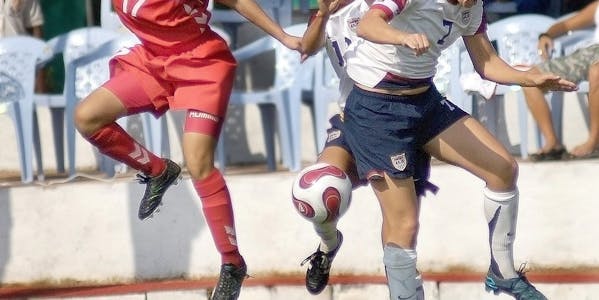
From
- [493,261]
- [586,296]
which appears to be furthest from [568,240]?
[493,261]

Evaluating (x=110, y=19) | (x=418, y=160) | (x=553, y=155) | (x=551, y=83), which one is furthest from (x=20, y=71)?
(x=551, y=83)

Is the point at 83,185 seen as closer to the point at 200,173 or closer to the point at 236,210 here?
the point at 236,210

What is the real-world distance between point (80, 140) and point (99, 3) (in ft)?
4.28

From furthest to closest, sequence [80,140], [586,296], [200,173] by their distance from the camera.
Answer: [80,140], [586,296], [200,173]

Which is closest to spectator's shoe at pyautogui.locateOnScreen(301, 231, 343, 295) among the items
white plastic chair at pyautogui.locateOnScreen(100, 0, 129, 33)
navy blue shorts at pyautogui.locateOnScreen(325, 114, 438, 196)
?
navy blue shorts at pyautogui.locateOnScreen(325, 114, 438, 196)

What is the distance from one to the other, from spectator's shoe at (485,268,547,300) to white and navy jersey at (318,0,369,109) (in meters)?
Answer: 1.04

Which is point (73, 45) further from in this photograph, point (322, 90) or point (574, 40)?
point (574, 40)

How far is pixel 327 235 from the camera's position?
765 centimetres

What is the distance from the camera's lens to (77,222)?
938cm

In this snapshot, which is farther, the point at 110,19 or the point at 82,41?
the point at 110,19

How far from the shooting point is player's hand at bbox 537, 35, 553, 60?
9703mm

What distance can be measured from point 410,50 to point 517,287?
4.12ft

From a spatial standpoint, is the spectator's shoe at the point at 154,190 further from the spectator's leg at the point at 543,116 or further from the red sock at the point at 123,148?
the spectator's leg at the point at 543,116

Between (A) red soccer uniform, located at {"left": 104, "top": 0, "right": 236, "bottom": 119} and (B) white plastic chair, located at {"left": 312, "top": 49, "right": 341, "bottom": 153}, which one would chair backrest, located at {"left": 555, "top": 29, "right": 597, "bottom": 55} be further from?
(A) red soccer uniform, located at {"left": 104, "top": 0, "right": 236, "bottom": 119}
